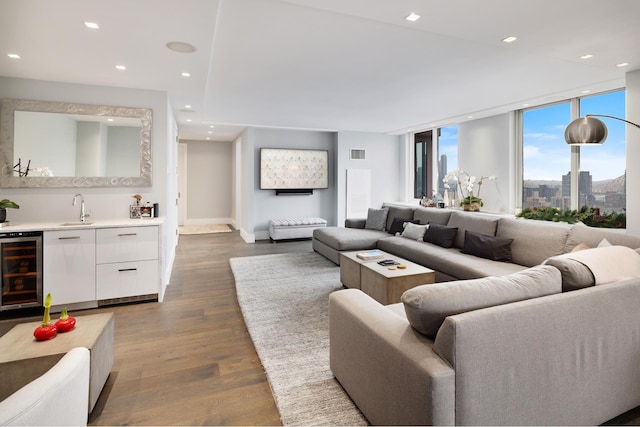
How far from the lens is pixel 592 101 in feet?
15.9

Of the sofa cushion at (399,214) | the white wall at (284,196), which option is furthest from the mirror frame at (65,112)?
the sofa cushion at (399,214)

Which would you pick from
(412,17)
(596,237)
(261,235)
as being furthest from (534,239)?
(261,235)

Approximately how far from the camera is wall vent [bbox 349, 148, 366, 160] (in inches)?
328

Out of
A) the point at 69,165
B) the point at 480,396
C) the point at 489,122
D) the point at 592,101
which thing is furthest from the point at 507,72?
the point at 69,165

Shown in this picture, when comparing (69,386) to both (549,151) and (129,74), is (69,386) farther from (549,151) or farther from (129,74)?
(549,151)

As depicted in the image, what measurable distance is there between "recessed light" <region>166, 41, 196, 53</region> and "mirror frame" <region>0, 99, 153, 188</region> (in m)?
1.42

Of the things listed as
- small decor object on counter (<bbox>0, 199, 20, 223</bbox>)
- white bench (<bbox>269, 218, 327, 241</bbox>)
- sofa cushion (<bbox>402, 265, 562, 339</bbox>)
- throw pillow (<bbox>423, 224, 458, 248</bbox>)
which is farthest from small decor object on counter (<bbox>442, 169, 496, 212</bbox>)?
small decor object on counter (<bbox>0, 199, 20, 223</bbox>)

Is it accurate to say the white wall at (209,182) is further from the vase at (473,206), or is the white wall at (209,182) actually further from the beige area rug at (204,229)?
the vase at (473,206)

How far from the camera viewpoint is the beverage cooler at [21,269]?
10.8 ft

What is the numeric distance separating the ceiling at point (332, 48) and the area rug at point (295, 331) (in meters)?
2.49

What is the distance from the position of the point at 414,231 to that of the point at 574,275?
3324 mm

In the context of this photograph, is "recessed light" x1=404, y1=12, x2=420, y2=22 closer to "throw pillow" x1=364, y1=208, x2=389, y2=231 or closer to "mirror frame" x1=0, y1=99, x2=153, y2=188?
"mirror frame" x1=0, y1=99, x2=153, y2=188

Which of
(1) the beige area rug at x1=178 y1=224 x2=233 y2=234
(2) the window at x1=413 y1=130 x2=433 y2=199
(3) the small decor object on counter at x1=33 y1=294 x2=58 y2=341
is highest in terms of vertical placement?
(2) the window at x1=413 y1=130 x2=433 y2=199

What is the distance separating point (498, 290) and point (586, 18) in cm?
219
